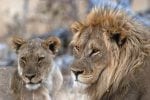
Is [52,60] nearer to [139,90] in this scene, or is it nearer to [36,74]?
[36,74]

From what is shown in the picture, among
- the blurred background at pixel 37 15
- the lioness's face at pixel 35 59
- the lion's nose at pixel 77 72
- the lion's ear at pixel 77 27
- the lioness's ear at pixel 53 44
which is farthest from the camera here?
the blurred background at pixel 37 15

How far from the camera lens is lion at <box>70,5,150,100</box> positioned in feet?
16.4

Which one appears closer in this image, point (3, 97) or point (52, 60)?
point (52, 60)

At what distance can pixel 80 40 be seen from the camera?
5.18m

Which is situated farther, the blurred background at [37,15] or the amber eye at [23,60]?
the blurred background at [37,15]

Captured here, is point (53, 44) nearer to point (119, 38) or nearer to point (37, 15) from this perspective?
point (119, 38)

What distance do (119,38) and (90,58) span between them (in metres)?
0.25

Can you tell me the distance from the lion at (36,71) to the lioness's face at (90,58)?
129 cm

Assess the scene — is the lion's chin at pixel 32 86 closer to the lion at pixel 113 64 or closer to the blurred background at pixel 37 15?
the lion at pixel 113 64

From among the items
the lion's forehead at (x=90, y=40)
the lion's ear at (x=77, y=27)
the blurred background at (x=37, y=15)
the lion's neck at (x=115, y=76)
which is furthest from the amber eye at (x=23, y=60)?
the blurred background at (x=37, y=15)

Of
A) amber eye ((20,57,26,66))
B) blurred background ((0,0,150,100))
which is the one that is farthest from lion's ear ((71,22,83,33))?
blurred background ((0,0,150,100))

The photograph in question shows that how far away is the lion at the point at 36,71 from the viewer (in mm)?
6422

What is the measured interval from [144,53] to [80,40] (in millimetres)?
466

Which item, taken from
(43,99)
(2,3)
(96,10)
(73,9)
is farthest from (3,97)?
(2,3)
